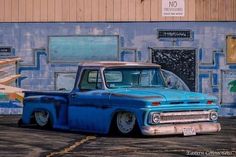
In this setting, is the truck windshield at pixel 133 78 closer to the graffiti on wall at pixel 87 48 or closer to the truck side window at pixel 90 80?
the truck side window at pixel 90 80

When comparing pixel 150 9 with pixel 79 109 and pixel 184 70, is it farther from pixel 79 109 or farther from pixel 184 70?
pixel 79 109

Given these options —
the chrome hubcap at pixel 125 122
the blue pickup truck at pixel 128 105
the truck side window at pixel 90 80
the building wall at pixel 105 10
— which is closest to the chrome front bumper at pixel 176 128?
the blue pickup truck at pixel 128 105

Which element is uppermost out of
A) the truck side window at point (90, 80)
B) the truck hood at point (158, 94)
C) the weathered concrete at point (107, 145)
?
the truck side window at point (90, 80)

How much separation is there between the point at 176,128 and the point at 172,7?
1032 centimetres

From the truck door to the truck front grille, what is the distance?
1.25 m

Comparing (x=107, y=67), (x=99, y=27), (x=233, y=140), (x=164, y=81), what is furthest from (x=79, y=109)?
(x=99, y=27)

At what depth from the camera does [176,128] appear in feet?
44.0

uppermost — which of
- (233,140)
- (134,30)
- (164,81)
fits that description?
(134,30)

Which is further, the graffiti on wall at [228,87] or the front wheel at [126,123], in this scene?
the graffiti on wall at [228,87]

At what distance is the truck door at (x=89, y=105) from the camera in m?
14.0

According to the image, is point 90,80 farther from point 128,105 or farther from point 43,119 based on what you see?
point 43,119

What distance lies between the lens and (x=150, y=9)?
23062 mm

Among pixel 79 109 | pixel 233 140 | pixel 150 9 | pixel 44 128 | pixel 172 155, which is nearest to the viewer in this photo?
pixel 172 155

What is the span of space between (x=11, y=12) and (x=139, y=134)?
440 inches
